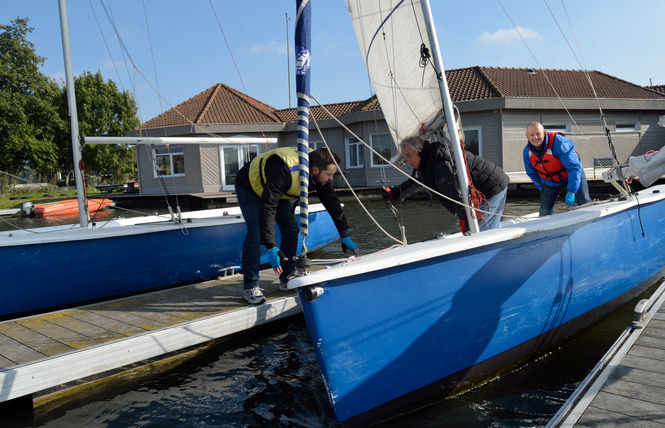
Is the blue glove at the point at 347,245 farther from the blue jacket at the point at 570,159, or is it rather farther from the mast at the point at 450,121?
the blue jacket at the point at 570,159

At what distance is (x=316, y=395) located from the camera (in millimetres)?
3949

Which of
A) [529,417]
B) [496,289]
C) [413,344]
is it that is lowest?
[529,417]

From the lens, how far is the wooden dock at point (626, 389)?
262 cm

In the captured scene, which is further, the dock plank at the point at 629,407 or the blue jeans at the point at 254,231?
the blue jeans at the point at 254,231

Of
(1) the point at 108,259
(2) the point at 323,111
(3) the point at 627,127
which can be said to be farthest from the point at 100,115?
(1) the point at 108,259

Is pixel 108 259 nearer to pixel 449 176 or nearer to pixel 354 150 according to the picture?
pixel 449 176

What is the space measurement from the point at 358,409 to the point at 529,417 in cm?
126

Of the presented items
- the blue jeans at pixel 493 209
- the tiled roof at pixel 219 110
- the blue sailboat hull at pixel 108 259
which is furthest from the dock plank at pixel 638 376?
the tiled roof at pixel 219 110

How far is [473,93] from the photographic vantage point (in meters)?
19.8

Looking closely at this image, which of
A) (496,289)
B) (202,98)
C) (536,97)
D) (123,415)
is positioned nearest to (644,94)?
(536,97)

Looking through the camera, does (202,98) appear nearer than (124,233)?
No

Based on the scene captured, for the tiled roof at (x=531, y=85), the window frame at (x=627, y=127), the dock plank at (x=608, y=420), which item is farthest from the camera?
the window frame at (x=627, y=127)

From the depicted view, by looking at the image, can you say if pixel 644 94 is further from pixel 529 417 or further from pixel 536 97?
pixel 529 417

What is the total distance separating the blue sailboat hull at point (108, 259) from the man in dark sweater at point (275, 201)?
1.99 metres
